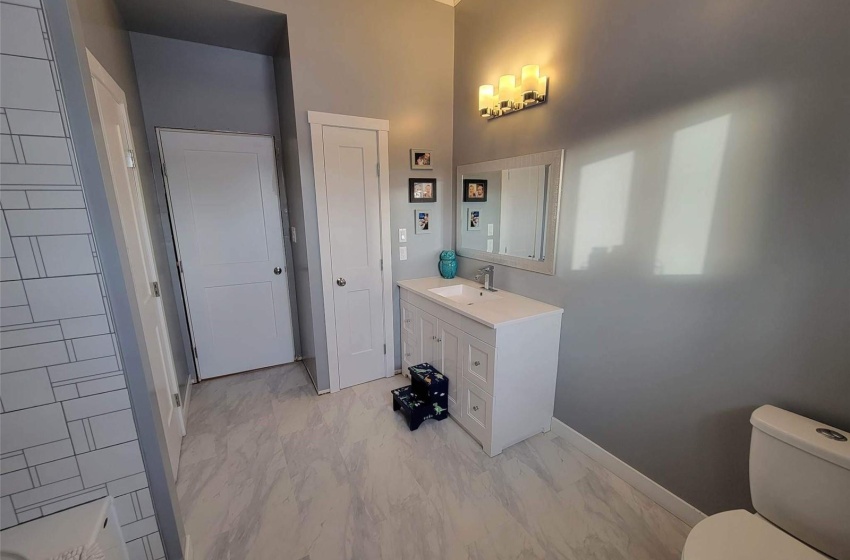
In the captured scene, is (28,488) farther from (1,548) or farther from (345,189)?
(345,189)

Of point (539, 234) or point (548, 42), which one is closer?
point (548, 42)

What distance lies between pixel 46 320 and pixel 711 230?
7.67 ft

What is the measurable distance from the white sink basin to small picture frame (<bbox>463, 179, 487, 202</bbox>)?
2.33 feet

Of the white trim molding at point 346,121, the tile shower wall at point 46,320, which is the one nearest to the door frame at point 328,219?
the white trim molding at point 346,121

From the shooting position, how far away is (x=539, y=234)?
2.13m

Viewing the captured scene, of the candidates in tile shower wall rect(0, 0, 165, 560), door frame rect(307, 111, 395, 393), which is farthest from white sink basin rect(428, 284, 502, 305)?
tile shower wall rect(0, 0, 165, 560)

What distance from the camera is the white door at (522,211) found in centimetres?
212

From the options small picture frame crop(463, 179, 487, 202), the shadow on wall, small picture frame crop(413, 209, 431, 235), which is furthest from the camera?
small picture frame crop(413, 209, 431, 235)

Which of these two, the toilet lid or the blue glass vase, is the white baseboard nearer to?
the toilet lid

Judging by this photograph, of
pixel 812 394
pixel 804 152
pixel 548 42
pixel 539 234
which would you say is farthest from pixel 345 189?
pixel 812 394

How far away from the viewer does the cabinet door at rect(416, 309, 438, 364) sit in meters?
2.42

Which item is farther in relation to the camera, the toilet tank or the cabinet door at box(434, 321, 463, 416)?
the cabinet door at box(434, 321, 463, 416)

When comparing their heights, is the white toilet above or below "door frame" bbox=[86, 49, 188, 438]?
below

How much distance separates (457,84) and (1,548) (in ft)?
10.7
